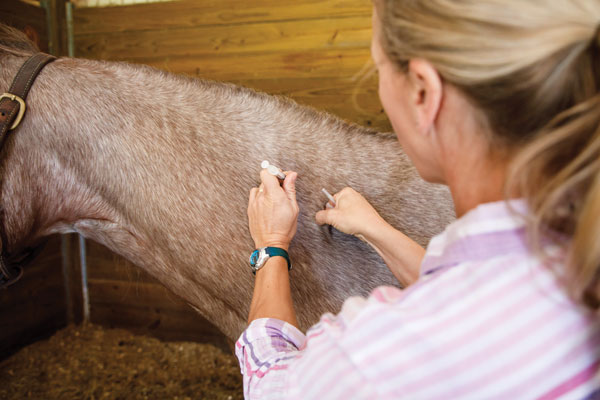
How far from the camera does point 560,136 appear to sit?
455 mm

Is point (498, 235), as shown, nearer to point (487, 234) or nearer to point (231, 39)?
point (487, 234)

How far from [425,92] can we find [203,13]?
2.01 meters

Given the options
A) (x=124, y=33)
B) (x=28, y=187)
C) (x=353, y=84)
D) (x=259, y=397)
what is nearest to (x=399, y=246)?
(x=259, y=397)

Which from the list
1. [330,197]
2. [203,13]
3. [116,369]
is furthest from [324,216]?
[116,369]

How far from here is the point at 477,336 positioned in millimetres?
447

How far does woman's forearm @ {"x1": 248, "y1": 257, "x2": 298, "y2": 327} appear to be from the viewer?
791 mm

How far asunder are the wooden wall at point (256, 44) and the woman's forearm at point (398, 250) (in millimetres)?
1200

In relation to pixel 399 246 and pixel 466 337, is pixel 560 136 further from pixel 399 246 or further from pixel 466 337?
pixel 399 246

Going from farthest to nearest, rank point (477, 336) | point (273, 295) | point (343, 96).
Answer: point (343, 96) < point (273, 295) < point (477, 336)

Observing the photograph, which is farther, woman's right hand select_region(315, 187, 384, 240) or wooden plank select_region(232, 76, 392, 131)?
wooden plank select_region(232, 76, 392, 131)

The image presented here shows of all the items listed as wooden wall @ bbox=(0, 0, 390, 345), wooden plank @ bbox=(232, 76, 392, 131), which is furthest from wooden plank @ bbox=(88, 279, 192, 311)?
wooden plank @ bbox=(232, 76, 392, 131)

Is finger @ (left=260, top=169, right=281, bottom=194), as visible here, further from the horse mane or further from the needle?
the horse mane

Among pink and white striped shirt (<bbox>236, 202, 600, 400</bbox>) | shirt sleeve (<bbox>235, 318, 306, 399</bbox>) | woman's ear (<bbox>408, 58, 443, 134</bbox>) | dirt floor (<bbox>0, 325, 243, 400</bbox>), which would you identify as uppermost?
woman's ear (<bbox>408, 58, 443, 134</bbox>)

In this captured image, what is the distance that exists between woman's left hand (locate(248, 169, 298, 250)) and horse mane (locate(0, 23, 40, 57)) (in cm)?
78
